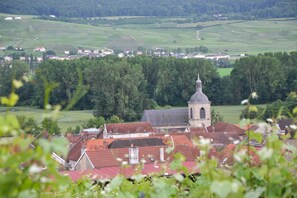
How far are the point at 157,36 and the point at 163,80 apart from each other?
203 feet

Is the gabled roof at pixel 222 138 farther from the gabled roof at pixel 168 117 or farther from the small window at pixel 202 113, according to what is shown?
the gabled roof at pixel 168 117

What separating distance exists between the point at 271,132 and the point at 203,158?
1.29ft

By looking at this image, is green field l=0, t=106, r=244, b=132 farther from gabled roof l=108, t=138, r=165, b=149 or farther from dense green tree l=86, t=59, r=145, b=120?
gabled roof l=108, t=138, r=165, b=149

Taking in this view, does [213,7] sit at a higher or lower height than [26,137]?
lower

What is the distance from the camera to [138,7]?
18700 centimetres

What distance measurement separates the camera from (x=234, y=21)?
148625 mm

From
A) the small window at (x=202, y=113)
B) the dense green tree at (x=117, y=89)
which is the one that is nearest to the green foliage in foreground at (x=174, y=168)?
the small window at (x=202, y=113)

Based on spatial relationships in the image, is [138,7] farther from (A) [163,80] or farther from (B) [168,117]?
(B) [168,117]

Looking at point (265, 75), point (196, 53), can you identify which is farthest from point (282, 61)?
point (196, 53)

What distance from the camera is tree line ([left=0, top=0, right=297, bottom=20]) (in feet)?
575

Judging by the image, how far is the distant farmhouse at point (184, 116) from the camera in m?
55.1

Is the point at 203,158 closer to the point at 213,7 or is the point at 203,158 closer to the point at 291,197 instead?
the point at 291,197

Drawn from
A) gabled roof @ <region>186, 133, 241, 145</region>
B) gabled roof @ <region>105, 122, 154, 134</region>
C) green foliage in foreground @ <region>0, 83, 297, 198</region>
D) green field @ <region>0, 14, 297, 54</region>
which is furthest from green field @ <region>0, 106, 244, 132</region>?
green foliage in foreground @ <region>0, 83, 297, 198</region>

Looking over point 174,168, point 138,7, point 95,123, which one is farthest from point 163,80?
point 138,7
